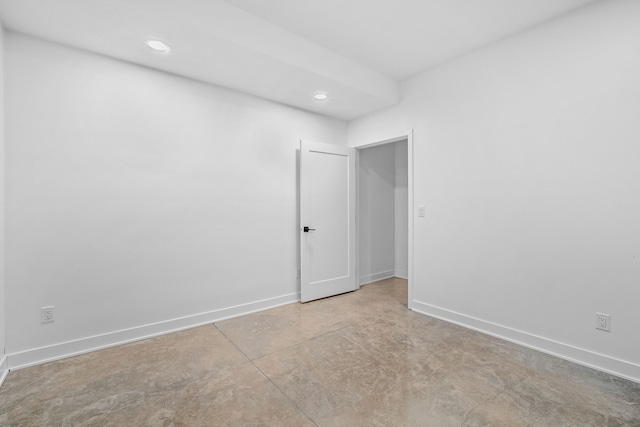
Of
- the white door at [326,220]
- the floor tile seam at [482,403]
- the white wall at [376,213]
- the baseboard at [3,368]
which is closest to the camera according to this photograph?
the floor tile seam at [482,403]

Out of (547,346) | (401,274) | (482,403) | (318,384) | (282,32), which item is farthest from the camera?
(401,274)

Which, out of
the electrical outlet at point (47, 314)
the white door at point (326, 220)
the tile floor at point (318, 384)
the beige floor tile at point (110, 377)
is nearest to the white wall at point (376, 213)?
the white door at point (326, 220)

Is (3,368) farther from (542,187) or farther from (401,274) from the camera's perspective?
(401,274)

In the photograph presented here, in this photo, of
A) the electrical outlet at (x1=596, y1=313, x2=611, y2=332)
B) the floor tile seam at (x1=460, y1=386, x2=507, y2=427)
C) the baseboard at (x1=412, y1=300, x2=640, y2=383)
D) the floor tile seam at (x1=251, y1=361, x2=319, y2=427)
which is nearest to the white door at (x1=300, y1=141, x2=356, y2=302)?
the baseboard at (x1=412, y1=300, x2=640, y2=383)

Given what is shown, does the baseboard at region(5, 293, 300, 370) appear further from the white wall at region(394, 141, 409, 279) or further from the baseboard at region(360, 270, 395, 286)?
the white wall at region(394, 141, 409, 279)

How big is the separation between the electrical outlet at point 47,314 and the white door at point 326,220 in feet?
7.67

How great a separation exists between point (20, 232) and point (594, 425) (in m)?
3.97

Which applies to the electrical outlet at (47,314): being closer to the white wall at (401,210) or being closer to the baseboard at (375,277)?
the baseboard at (375,277)

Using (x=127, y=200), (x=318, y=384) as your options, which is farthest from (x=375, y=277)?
(x=127, y=200)

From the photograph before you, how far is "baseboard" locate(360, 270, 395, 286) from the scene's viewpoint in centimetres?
461

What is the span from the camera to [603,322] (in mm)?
2176

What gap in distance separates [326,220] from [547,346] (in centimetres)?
255

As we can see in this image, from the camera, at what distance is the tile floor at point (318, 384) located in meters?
1.69

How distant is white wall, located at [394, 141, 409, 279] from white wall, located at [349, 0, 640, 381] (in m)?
1.61
